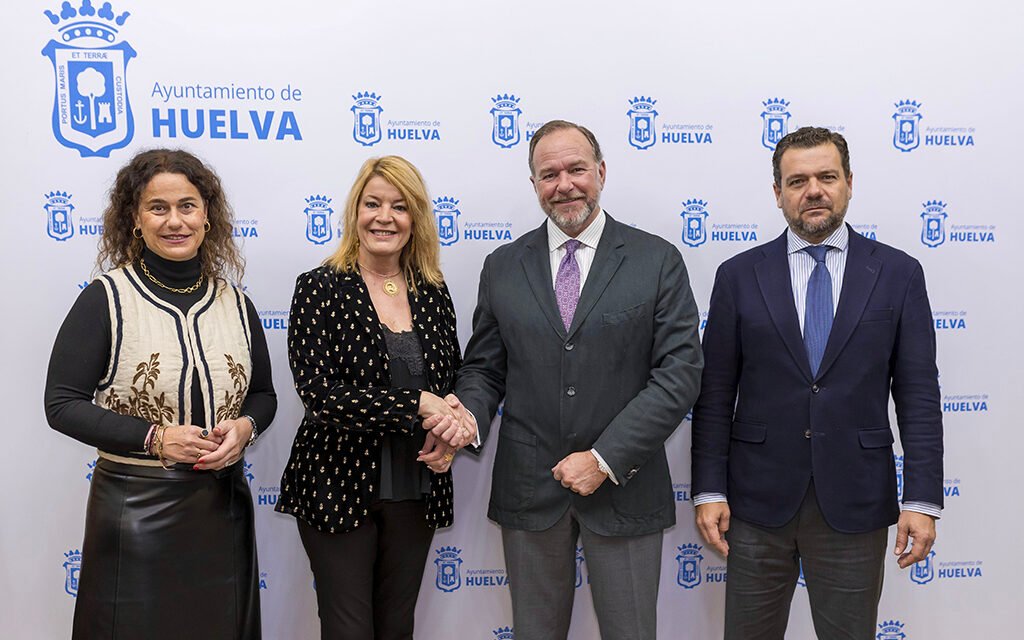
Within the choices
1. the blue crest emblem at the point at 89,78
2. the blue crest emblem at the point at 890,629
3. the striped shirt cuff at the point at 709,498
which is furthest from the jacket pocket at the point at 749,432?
the blue crest emblem at the point at 89,78

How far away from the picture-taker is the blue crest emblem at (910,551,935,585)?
287 centimetres

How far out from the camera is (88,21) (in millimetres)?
2584

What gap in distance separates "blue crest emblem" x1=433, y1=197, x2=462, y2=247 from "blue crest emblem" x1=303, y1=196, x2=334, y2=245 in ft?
1.29

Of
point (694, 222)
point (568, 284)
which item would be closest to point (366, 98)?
point (568, 284)

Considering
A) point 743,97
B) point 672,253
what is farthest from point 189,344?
point 743,97

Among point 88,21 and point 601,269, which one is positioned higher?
point 88,21

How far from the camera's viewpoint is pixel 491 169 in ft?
8.92

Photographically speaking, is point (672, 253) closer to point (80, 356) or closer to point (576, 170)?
point (576, 170)

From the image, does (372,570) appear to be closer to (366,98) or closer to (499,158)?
(499,158)

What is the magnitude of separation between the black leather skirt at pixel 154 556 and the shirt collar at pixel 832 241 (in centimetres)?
173

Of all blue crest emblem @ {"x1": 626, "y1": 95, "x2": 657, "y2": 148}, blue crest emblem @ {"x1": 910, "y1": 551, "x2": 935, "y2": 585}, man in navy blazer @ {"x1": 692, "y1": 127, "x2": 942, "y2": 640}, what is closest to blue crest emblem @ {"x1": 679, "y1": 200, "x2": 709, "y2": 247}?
blue crest emblem @ {"x1": 626, "y1": 95, "x2": 657, "y2": 148}

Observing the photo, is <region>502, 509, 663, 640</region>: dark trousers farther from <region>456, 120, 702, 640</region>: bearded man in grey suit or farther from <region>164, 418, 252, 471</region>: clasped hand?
<region>164, 418, 252, 471</region>: clasped hand

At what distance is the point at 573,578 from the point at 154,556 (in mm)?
1162

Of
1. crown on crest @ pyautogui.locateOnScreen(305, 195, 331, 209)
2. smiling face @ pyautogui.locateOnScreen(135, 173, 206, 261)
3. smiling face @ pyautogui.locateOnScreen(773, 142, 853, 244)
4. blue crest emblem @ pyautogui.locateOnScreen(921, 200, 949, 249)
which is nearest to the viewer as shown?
smiling face @ pyautogui.locateOnScreen(135, 173, 206, 261)
